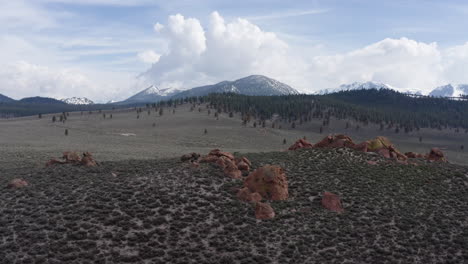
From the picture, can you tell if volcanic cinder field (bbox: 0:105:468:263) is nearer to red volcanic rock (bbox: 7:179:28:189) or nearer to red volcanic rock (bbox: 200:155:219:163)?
red volcanic rock (bbox: 7:179:28:189)

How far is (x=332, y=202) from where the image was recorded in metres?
25.4

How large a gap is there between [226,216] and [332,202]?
795 cm

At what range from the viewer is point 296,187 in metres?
28.3

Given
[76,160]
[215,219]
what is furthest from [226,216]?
[76,160]

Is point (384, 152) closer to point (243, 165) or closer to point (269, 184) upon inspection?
point (243, 165)

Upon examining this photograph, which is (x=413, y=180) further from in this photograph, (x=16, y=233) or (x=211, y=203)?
(x=16, y=233)

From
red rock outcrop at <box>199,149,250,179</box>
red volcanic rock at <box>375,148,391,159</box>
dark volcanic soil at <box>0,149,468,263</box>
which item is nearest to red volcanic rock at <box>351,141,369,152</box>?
red volcanic rock at <box>375,148,391,159</box>

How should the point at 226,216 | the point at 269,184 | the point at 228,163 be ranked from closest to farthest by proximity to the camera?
the point at 226,216 < the point at 269,184 < the point at 228,163

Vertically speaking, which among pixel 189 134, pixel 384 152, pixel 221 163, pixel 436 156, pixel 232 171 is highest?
pixel 384 152

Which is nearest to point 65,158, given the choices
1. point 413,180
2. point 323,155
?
point 323,155

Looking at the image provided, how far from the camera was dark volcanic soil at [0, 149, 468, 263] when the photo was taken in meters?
19.2

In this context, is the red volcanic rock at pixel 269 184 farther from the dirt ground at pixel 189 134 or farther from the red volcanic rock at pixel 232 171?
the dirt ground at pixel 189 134

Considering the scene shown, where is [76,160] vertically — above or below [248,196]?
above

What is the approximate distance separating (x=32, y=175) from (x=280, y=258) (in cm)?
2181
